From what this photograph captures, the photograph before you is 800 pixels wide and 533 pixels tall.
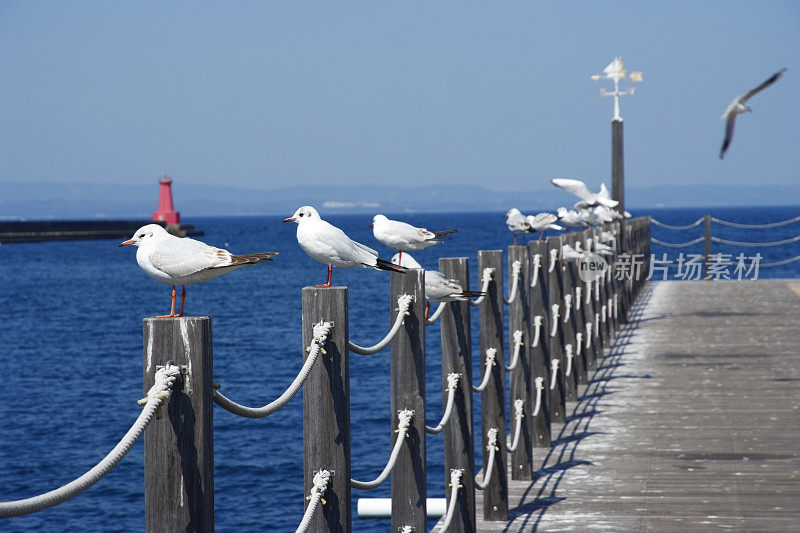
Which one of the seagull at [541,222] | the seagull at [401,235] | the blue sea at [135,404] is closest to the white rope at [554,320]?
the seagull at [401,235]

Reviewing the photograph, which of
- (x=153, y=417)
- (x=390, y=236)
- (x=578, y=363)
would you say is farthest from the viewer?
(x=578, y=363)

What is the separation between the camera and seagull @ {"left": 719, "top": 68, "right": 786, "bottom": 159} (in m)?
3.94

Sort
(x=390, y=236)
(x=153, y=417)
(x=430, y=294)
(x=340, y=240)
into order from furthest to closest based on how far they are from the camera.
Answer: (x=390, y=236) → (x=430, y=294) → (x=340, y=240) → (x=153, y=417)

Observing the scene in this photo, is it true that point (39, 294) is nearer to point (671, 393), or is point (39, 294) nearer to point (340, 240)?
point (671, 393)

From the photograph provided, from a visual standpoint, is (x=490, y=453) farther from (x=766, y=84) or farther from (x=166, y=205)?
(x=166, y=205)

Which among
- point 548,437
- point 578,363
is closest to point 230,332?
point 578,363

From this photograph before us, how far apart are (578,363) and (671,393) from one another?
1.20 metres

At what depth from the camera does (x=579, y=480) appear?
632 centimetres

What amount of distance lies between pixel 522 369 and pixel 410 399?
2682 mm

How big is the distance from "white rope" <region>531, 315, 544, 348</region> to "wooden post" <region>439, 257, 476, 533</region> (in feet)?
7.32

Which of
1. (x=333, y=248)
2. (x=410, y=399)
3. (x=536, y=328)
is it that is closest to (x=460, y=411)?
(x=410, y=399)

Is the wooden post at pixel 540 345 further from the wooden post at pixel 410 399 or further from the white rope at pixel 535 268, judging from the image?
the wooden post at pixel 410 399

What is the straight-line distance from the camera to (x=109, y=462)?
196 cm

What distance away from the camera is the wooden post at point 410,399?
4.16 meters
